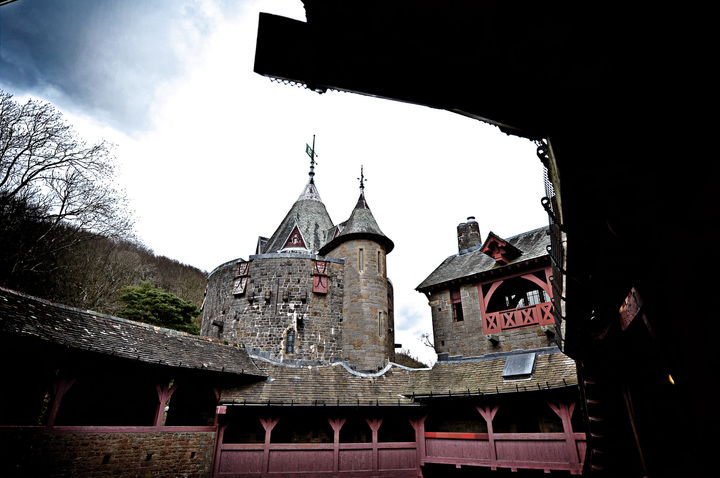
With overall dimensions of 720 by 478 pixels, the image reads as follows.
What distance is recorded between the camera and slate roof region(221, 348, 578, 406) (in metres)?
11.6

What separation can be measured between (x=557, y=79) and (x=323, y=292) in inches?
728

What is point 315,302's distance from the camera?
1945 cm

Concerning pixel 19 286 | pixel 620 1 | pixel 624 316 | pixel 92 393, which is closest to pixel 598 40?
pixel 620 1

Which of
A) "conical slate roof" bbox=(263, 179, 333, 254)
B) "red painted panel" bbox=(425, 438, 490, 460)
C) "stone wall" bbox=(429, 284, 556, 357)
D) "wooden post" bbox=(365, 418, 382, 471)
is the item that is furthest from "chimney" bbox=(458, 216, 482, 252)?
"wooden post" bbox=(365, 418, 382, 471)

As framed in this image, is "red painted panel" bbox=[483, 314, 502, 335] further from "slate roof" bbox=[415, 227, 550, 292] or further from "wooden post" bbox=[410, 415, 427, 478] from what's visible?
"wooden post" bbox=[410, 415, 427, 478]

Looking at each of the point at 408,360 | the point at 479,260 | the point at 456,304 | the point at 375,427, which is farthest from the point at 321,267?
the point at 408,360

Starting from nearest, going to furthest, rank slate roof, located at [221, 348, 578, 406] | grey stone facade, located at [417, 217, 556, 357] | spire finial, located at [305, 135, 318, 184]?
slate roof, located at [221, 348, 578, 406] → grey stone facade, located at [417, 217, 556, 357] → spire finial, located at [305, 135, 318, 184]

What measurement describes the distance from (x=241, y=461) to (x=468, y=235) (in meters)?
14.8

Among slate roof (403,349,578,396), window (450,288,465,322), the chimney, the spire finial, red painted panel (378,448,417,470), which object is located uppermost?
the spire finial

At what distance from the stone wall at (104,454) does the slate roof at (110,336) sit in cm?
211

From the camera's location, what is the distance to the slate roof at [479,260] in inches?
590

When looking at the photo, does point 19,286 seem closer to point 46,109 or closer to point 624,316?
point 46,109

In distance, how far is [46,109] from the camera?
17016 mm

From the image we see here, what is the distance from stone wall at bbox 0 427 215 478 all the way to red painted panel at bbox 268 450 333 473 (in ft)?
6.93
